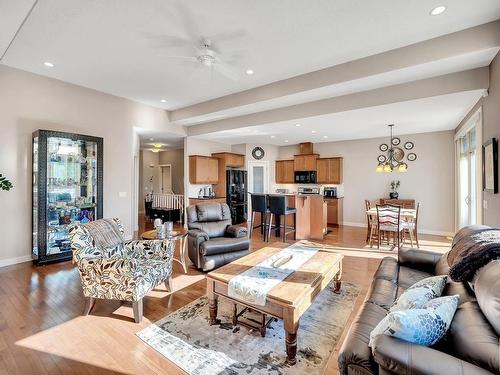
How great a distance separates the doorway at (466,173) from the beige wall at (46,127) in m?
6.70

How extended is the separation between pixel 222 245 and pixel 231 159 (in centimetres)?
466

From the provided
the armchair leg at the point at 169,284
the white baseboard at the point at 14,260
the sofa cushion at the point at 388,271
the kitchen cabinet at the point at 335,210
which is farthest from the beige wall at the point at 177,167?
the sofa cushion at the point at 388,271

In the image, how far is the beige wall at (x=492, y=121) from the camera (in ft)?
9.78

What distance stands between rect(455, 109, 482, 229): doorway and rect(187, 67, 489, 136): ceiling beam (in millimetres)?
915

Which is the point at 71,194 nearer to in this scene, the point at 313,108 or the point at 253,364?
the point at 253,364

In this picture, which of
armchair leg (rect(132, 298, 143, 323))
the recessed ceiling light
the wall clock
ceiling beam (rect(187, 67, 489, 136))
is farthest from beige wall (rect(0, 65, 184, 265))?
the recessed ceiling light

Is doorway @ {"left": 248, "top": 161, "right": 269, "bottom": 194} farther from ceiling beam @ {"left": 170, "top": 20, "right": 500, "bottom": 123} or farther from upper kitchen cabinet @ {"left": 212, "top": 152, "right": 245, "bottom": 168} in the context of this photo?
ceiling beam @ {"left": 170, "top": 20, "right": 500, "bottom": 123}

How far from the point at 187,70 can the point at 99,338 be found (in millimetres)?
3719

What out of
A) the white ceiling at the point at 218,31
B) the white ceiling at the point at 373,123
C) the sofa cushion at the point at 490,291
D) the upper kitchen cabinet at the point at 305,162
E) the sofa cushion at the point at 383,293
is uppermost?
the white ceiling at the point at 218,31

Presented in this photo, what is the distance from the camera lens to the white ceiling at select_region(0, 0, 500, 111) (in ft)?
8.35

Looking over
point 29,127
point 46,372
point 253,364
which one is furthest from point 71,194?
point 253,364

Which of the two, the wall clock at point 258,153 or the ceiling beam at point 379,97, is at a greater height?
the ceiling beam at point 379,97

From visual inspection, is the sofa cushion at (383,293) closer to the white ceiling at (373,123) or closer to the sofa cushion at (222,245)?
the sofa cushion at (222,245)

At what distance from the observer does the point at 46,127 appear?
4.38m
